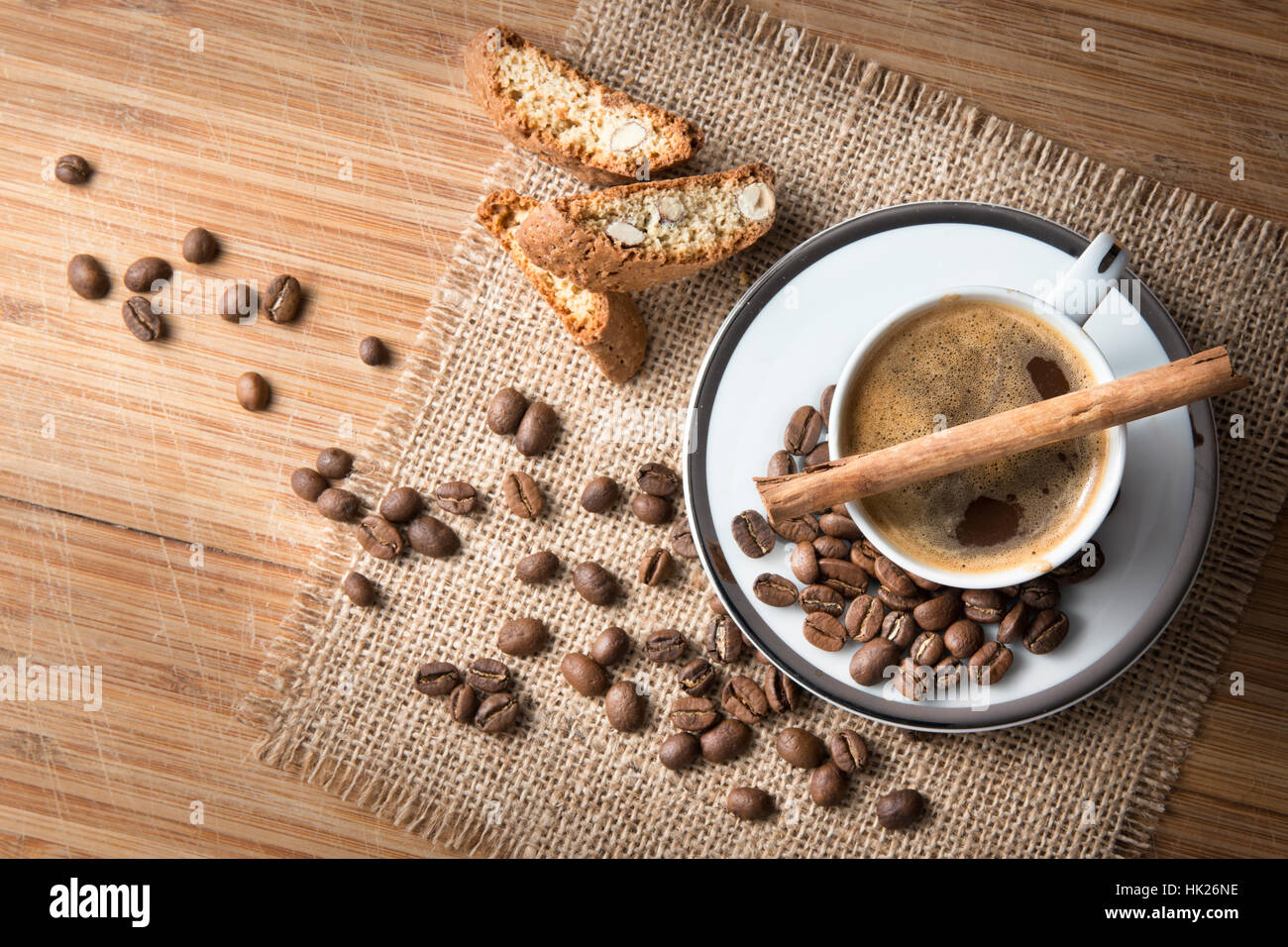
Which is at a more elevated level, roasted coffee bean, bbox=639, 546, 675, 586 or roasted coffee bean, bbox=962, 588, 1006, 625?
roasted coffee bean, bbox=962, 588, 1006, 625

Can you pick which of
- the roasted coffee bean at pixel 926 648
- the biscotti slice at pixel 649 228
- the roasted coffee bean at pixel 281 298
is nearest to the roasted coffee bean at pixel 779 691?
the roasted coffee bean at pixel 926 648

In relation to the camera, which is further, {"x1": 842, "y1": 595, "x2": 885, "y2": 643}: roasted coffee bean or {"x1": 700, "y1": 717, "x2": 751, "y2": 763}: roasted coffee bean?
{"x1": 700, "y1": 717, "x2": 751, "y2": 763}: roasted coffee bean

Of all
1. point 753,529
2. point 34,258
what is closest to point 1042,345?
point 753,529

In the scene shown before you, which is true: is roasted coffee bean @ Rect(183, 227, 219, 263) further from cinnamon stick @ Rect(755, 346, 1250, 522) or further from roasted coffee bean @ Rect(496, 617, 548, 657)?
cinnamon stick @ Rect(755, 346, 1250, 522)

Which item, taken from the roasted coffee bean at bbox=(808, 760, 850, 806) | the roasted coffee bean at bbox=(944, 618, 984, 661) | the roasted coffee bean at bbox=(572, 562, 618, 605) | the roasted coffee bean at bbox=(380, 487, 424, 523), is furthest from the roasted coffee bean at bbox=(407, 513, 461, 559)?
the roasted coffee bean at bbox=(944, 618, 984, 661)

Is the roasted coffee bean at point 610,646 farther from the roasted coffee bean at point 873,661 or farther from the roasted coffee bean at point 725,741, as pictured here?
the roasted coffee bean at point 873,661

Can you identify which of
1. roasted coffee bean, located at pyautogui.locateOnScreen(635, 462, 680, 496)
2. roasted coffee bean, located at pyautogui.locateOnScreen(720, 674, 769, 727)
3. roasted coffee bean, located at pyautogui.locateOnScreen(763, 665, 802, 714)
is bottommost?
roasted coffee bean, located at pyautogui.locateOnScreen(720, 674, 769, 727)

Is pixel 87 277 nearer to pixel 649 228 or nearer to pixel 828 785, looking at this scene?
pixel 649 228
